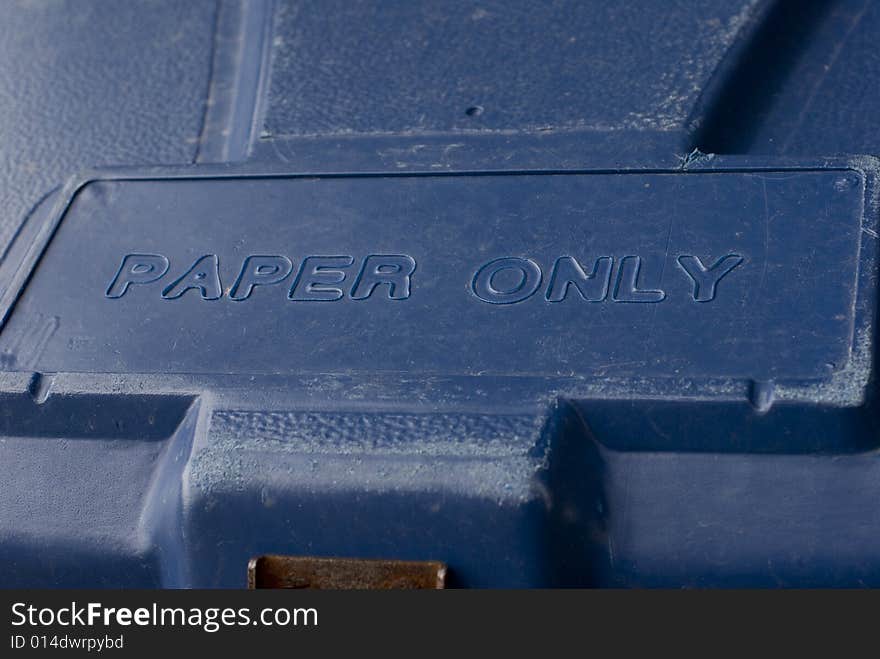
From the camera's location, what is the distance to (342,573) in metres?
0.85

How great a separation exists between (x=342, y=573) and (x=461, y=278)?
0.85 feet

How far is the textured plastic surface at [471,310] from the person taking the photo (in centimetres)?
85

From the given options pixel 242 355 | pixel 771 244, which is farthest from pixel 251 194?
pixel 771 244

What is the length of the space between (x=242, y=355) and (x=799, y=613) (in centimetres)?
46

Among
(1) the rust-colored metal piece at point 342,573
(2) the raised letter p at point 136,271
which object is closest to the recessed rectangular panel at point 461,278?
(2) the raised letter p at point 136,271

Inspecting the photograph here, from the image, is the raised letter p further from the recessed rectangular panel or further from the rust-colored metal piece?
the rust-colored metal piece

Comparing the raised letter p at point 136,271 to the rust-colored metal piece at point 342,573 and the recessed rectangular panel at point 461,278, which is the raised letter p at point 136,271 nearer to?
the recessed rectangular panel at point 461,278

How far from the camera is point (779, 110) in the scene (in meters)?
1.11

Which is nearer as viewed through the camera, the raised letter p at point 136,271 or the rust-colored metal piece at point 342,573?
the rust-colored metal piece at point 342,573

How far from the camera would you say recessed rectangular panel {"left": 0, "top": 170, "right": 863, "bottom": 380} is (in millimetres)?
895

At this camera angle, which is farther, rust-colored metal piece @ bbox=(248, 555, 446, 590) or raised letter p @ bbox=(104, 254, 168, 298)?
raised letter p @ bbox=(104, 254, 168, 298)

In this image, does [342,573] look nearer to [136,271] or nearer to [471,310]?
[471,310]

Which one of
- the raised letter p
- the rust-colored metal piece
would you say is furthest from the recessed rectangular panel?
the rust-colored metal piece

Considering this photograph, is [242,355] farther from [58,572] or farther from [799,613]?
[799,613]
